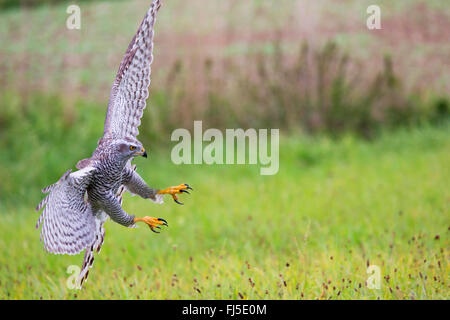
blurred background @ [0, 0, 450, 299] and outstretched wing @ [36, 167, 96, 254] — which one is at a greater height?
blurred background @ [0, 0, 450, 299]

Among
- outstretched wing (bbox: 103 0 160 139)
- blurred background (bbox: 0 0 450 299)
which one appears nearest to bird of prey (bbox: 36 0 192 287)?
outstretched wing (bbox: 103 0 160 139)

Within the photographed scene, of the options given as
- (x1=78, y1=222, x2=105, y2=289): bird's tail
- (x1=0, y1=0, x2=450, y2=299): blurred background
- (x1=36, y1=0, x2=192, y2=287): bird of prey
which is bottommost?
(x1=78, y1=222, x2=105, y2=289): bird's tail

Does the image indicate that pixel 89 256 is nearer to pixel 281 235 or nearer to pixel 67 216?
pixel 67 216

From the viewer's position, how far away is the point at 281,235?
17.4 feet

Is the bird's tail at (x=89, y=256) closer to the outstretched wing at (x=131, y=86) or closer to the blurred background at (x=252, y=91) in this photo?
the outstretched wing at (x=131, y=86)

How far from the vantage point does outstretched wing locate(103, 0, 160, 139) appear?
7.69 ft

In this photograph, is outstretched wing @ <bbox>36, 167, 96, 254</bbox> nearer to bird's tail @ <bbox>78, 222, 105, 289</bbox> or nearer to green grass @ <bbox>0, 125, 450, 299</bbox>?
bird's tail @ <bbox>78, 222, 105, 289</bbox>

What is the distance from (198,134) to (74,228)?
6854 mm

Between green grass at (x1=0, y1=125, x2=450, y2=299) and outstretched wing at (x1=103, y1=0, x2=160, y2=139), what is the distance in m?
1.51

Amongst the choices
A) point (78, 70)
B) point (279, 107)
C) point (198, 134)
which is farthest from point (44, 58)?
point (279, 107)

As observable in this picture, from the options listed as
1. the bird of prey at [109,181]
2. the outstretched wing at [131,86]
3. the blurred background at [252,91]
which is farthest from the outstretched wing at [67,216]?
the blurred background at [252,91]

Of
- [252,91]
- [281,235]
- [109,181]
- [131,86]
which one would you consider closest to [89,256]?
[109,181]
